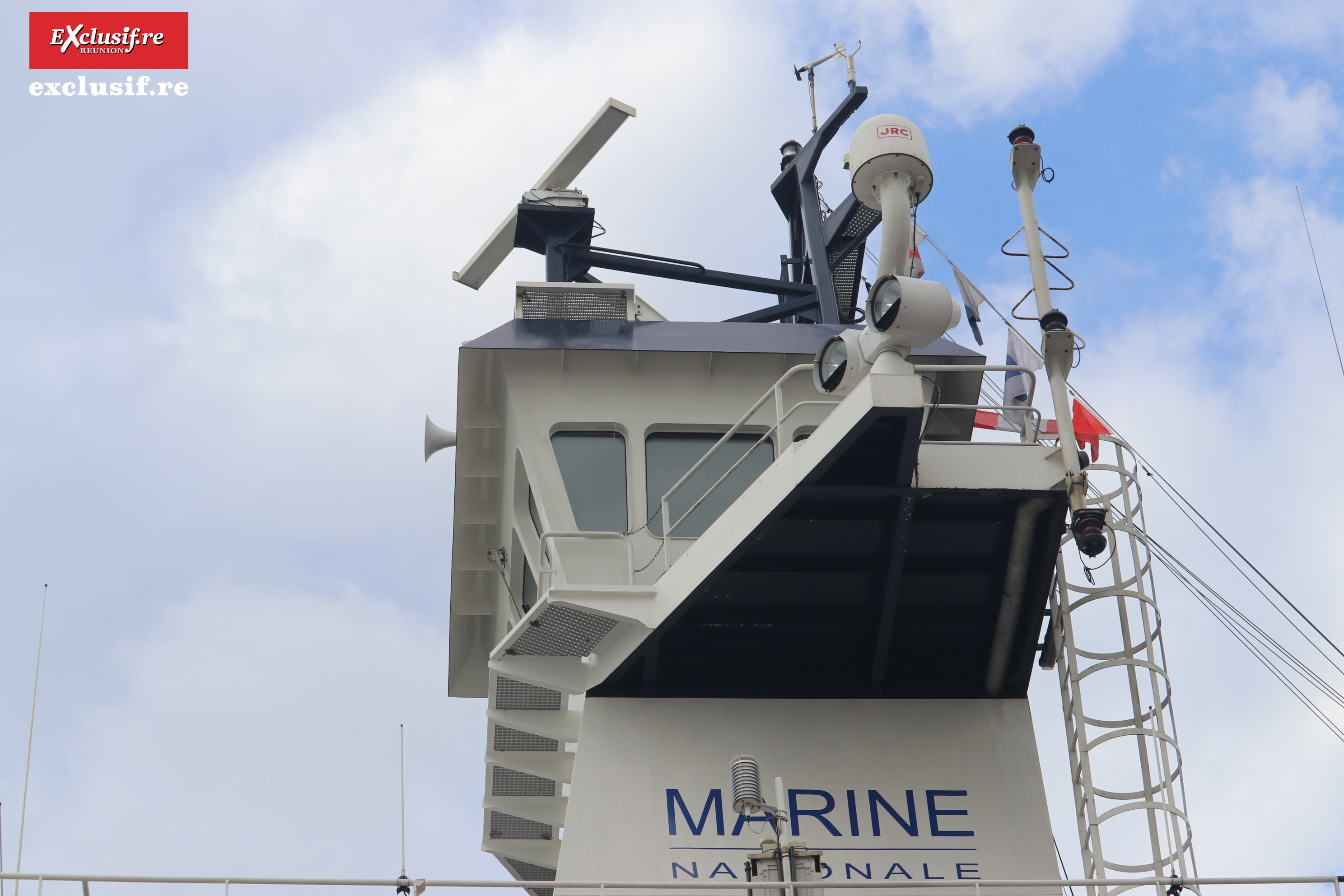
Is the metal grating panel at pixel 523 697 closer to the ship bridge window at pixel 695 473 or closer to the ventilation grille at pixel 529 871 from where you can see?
the ship bridge window at pixel 695 473

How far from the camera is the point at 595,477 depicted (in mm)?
16141

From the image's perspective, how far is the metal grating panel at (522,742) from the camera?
16906 millimetres

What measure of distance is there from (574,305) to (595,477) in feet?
7.53

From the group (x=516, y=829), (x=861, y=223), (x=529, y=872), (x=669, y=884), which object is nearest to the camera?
(x=669, y=884)

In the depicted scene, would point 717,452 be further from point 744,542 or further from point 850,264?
point 850,264

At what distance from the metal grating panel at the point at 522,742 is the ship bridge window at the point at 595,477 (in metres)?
2.65

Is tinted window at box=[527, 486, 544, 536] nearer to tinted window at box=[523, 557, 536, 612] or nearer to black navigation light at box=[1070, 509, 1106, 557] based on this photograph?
tinted window at box=[523, 557, 536, 612]

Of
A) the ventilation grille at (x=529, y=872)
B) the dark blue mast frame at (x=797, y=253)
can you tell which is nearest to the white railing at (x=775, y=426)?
the dark blue mast frame at (x=797, y=253)

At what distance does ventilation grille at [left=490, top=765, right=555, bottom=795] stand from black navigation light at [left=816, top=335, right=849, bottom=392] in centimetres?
625

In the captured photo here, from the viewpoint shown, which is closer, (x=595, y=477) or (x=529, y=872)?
(x=595, y=477)

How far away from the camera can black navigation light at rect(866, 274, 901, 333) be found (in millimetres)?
13359

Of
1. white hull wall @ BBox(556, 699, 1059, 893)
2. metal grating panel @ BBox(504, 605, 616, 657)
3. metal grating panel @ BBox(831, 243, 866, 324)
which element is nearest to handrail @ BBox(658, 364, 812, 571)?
metal grating panel @ BBox(504, 605, 616, 657)

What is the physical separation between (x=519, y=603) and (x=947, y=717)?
5.00 meters

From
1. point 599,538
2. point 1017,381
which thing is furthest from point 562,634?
point 1017,381
